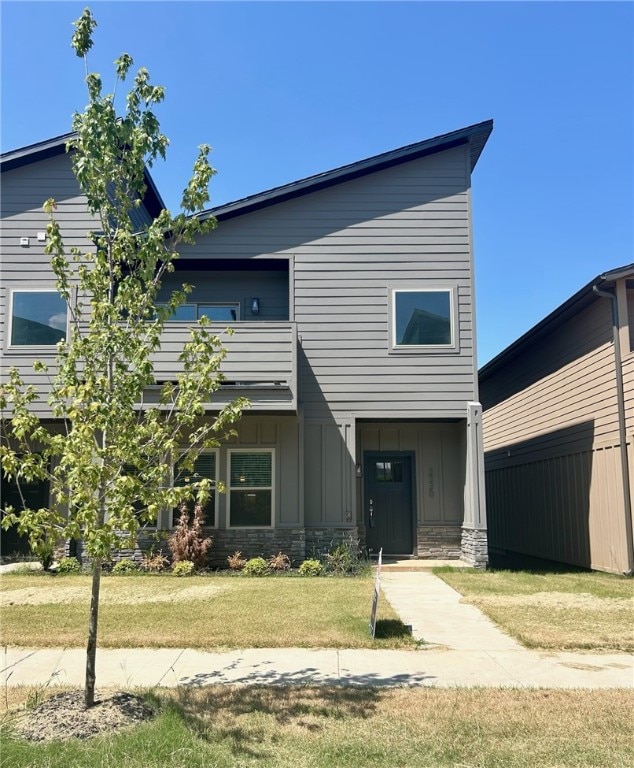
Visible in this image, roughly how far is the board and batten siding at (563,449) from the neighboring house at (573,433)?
2 cm

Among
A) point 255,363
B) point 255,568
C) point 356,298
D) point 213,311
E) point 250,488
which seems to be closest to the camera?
point 255,568

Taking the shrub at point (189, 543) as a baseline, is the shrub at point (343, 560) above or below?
below

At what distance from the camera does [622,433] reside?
12812 mm

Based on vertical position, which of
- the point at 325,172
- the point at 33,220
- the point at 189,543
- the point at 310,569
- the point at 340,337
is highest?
the point at 325,172

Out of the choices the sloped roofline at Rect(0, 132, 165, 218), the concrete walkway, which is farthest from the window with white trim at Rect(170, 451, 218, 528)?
the concrete walkway

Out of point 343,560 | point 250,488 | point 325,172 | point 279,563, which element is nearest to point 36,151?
point 325,172

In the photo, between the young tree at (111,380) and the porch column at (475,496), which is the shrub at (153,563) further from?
the young tree at (111,380)

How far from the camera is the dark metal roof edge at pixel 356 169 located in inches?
557

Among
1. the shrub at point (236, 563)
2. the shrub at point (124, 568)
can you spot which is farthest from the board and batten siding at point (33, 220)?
the shrub at point (236, 563)

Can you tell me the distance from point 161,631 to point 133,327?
12.8 ft

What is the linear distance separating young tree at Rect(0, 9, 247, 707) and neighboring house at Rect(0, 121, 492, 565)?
23.3 ft

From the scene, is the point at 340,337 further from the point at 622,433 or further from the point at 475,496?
the point at 622,433

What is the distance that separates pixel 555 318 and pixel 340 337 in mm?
4965

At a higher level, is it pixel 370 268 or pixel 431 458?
pixel 370 268
